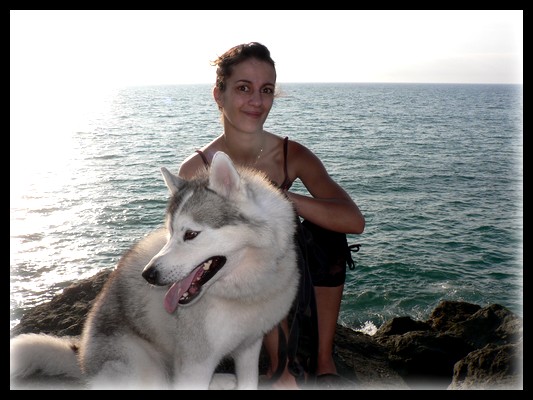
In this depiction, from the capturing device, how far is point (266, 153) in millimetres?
4344

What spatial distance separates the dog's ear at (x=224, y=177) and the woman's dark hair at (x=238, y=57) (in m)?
1.49

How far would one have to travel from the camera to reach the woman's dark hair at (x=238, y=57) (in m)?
4.14

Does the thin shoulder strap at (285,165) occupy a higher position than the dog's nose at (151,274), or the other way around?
the thin shoulder strap at (285,165)

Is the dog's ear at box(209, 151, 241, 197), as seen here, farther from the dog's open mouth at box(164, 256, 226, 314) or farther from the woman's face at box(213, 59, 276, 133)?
the woman's face at box(213, 59, 276, 133)

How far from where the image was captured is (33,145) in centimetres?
Answer: 2448

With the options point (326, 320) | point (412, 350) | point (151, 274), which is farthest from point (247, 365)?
point (412, 350)

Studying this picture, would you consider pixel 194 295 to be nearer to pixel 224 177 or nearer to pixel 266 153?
pixel 224 177

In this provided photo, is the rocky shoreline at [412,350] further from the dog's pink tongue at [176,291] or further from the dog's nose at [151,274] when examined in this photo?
the dog's nose at [151,274]

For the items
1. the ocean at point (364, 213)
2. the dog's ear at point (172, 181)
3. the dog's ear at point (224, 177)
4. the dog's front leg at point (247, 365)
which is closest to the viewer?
the dog's ear at point (224, 177)

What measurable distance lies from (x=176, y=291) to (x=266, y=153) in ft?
5.79

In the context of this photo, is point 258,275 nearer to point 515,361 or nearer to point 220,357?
point 220,357

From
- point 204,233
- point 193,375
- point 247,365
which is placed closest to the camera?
point 204,233

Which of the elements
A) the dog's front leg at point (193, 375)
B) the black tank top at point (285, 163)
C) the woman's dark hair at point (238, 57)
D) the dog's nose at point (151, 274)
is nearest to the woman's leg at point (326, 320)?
the black tank top at point (285, 163)
